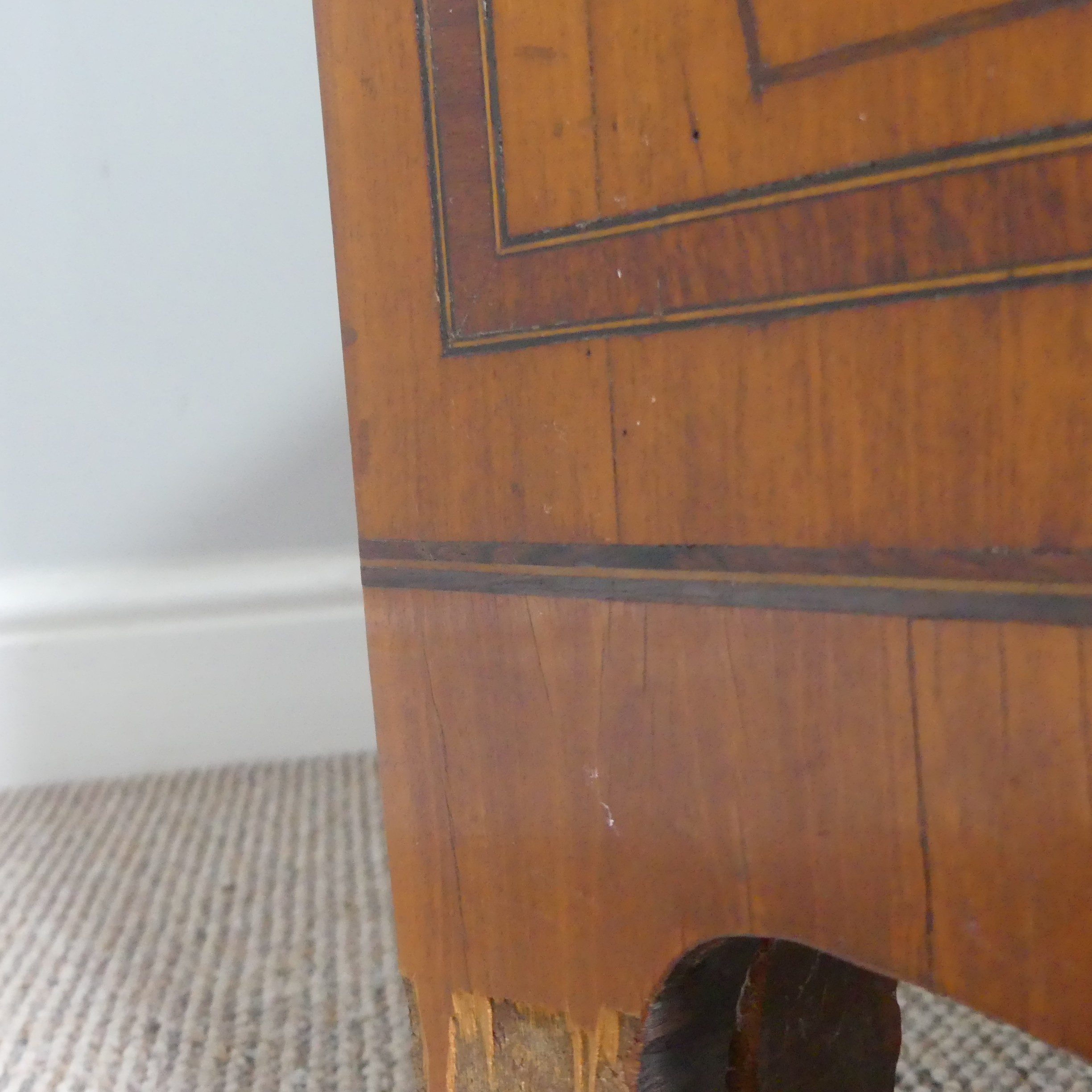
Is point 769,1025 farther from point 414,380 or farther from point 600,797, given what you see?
point 414,380

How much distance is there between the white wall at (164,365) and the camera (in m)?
0.87

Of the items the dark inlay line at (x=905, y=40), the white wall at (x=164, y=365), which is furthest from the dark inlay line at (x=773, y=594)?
the white wall at (x=164, y=365)

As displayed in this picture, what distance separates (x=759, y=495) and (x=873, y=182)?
0.23 feet

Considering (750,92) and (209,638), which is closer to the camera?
(750,92)

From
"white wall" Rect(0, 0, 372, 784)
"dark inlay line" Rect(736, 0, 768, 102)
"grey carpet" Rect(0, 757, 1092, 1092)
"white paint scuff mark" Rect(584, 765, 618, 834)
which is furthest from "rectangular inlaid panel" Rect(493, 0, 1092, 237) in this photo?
"white wall" Rect(0, 0, 372, 784)

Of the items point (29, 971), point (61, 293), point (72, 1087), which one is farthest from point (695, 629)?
point (61, 293)

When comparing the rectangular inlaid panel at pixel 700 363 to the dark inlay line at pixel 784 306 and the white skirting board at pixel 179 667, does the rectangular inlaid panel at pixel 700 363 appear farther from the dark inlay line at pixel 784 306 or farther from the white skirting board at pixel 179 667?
the white skirting board at pixel 179 667

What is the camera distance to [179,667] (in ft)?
3.11

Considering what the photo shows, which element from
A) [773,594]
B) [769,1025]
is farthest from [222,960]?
[773,594]

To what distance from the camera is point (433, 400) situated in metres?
0.31

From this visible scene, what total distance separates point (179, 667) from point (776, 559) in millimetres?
796

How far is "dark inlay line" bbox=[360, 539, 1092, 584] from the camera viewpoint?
21 centimetres

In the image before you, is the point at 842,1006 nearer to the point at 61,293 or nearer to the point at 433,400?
the point at 433,400

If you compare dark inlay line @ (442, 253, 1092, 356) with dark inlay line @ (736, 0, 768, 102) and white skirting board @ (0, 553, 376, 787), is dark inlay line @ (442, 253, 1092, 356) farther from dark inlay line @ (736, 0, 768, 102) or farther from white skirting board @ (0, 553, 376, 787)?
white skirting board @ (0, 553, 376, 787)
